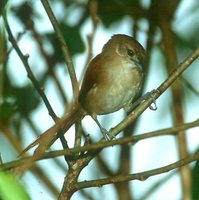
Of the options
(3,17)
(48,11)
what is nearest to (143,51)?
(48,11)

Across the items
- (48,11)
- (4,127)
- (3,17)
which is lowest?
(3,17)

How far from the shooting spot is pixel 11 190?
1188 millimetres

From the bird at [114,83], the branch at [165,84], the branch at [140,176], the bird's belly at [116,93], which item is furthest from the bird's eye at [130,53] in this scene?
the branch at [140,176]

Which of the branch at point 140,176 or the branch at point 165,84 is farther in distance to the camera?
the branch at point 165,84

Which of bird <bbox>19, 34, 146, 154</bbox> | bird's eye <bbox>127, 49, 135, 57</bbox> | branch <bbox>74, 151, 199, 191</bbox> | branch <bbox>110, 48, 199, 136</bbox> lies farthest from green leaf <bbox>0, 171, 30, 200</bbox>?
bird's eye <bbox>127, 49, 135, 57</bbox>

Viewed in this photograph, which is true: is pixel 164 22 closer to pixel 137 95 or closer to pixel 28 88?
pixel 137 95

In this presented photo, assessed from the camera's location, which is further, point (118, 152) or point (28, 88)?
point (118, 152)

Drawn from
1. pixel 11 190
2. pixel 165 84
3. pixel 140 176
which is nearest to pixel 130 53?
pixel 165 84

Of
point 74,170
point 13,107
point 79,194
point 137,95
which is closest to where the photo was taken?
point 74,170

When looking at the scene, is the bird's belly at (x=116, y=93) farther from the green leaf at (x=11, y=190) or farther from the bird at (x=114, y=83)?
the green leaf at (x=11, y=190)

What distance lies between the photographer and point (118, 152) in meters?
4.36

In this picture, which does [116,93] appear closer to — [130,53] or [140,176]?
[130,53]

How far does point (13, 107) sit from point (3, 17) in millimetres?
1028

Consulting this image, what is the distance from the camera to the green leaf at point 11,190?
3.84ft
